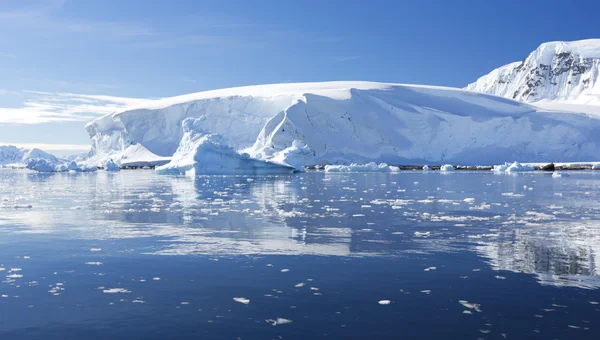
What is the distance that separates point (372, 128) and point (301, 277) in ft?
182

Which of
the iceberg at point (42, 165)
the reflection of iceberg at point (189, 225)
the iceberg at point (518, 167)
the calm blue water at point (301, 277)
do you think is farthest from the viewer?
the iceberg at point (42, 165)

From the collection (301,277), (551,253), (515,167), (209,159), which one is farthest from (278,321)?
(515,167)

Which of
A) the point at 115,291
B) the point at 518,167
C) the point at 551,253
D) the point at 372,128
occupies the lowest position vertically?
the point at 115,291

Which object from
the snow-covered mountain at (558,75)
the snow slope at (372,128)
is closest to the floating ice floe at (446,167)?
the snow slope at (372,128)

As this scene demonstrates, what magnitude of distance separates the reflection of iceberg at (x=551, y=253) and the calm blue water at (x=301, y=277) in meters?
0.03

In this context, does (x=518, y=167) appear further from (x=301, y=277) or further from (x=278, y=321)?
(x=278, y=321)

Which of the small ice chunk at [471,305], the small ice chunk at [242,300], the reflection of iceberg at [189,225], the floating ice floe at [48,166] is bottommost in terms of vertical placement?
the small ice chunk at [242,300]

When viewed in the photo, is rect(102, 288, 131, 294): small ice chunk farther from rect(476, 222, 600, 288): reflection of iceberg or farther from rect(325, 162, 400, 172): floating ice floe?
rect(325, 162, 400, 172): floating ice floe

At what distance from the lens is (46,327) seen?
4.32m

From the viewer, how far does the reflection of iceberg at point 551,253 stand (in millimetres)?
5898

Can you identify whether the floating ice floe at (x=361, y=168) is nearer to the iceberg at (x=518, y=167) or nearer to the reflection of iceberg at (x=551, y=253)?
the iceberg at (x=518, y=167)

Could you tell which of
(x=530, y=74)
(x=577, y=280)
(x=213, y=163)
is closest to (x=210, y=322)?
(x=577, y=280)

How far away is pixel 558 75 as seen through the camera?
11894 centimetres

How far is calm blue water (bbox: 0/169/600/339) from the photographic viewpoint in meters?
4.32
